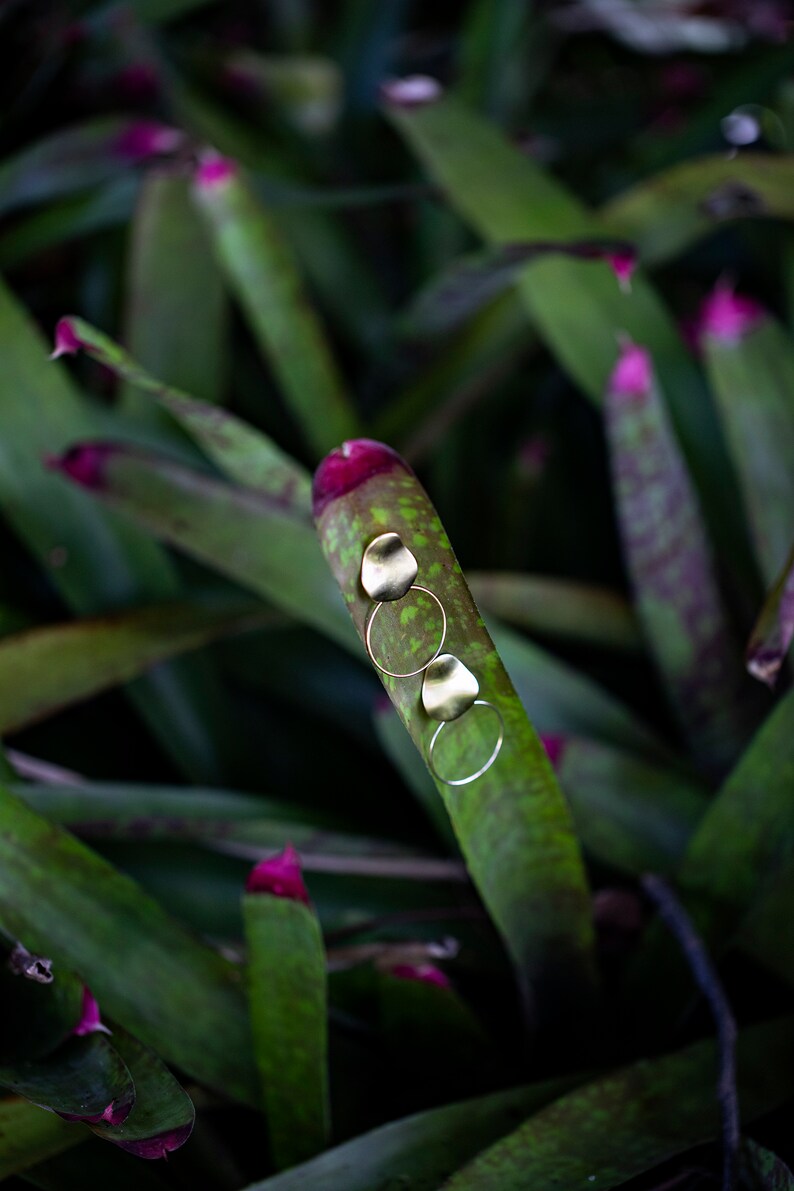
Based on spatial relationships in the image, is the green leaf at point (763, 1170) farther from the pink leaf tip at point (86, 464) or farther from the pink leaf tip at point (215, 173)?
the pink leaf tip at point (215, 173)

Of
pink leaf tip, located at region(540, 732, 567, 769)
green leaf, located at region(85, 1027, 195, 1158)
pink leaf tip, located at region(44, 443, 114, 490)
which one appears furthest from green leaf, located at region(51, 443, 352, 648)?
green leaf, located at region(85, 1027, 195, 1158)

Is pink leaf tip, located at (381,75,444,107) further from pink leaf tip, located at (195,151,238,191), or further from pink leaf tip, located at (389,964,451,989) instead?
pink leaf tip, located at (389,964,451,989)

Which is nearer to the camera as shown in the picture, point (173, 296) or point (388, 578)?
point (388, 578)

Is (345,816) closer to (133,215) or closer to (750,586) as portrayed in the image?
(750,586)

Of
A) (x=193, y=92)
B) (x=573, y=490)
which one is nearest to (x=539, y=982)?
(x=573, y=490)

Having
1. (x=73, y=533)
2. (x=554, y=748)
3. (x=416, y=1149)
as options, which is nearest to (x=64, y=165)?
(x=73, y=533)

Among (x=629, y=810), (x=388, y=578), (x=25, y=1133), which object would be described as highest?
(x=388, y=578)

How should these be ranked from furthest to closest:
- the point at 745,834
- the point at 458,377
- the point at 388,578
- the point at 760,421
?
the point at 458,377 → the point at 760,421 → the point at 745,834 → the point at 388,578

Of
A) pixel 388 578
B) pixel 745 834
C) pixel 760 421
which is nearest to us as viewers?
pixel 388 578

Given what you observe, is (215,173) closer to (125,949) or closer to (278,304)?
(278,304)
